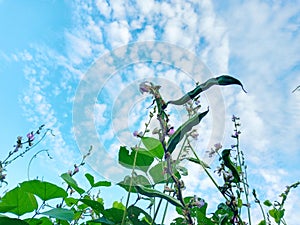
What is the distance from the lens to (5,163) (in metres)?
1.50

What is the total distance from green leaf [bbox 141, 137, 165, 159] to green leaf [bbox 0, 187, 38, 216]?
1.09 feet

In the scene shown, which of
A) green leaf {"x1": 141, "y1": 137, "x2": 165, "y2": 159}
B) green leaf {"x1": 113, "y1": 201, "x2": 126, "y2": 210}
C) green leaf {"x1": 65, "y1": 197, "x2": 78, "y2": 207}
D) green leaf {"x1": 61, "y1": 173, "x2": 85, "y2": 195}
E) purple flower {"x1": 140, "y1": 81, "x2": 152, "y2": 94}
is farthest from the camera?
green leaf {"x1": 113, "y1": 201, "x2": 126, "y2": 210}

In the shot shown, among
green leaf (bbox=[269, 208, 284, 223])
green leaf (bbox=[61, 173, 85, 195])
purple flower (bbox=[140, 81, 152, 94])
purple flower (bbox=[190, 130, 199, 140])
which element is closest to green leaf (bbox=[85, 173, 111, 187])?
green leaf (bbox=[61, 173, 85, 195])

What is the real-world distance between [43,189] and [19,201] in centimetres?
8

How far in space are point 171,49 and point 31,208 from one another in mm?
666

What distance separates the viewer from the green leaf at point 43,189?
902mm

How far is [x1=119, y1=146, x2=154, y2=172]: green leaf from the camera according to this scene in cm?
94

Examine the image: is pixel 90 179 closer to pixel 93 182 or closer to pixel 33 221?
pixel 93 182

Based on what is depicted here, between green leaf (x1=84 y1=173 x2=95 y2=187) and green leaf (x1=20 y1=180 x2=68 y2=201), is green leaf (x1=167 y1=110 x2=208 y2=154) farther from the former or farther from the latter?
green leaf (x1=84 y1=173 x2=95 y2=187)

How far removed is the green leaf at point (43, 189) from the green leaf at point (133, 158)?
185mm

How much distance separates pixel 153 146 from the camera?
921 millimetres

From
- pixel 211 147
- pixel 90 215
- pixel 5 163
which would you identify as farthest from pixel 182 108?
pixel 5 163

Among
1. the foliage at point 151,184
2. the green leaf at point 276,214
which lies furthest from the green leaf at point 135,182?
the green leaf at point 276,214

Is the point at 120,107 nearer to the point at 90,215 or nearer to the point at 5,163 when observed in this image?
the point at 90,215
